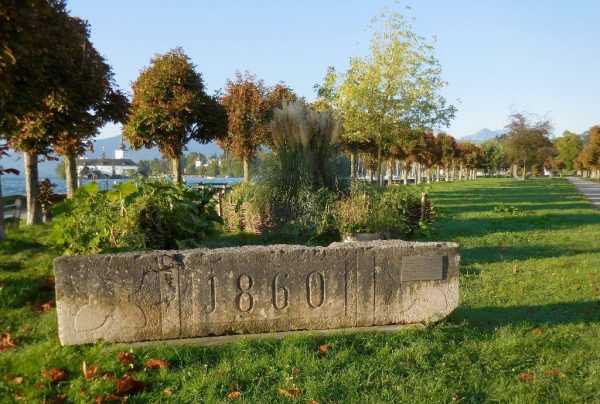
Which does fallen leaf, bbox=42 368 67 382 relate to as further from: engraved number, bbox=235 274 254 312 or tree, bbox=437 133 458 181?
tree, bbox=437 133 458 181

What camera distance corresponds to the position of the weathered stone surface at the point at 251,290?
13.6ft

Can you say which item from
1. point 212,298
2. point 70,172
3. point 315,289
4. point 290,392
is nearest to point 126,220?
point 212,298

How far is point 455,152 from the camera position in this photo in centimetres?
5819

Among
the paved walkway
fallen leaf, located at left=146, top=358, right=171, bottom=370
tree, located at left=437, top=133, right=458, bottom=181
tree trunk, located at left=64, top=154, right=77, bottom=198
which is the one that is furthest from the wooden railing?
tree, located at left=437, top=133, right=458, bottom=181

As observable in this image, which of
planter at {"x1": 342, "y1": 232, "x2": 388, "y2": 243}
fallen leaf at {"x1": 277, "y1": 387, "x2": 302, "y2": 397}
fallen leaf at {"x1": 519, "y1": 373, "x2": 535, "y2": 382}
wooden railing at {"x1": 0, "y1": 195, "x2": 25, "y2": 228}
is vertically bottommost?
fallen leaf at {"x1": 519, "y1": 373, "x2": 535, "y2": 382}

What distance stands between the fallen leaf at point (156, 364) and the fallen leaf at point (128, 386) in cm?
23

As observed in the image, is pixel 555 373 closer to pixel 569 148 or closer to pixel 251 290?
pixel 251 290

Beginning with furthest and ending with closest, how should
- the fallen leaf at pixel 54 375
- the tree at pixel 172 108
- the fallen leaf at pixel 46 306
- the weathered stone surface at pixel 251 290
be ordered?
the tree at pixel 172 108
the fallen leaf at pixel 46 306
the weathered stone surface at pixel 251 290
the fallen leaf at pixel 54 375

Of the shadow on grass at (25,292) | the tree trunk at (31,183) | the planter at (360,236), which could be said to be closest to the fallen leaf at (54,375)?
the shadow on grass at (25,292)

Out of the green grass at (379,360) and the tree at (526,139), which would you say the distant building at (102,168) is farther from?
the tree at (526,139)

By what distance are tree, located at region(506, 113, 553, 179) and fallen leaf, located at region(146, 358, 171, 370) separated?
5282 centimetres

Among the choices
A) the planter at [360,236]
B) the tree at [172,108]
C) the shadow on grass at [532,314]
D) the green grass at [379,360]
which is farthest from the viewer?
the tree at [172,108]

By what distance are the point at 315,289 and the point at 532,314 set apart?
7.62ft

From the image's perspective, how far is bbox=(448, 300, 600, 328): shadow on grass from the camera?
4.89m
